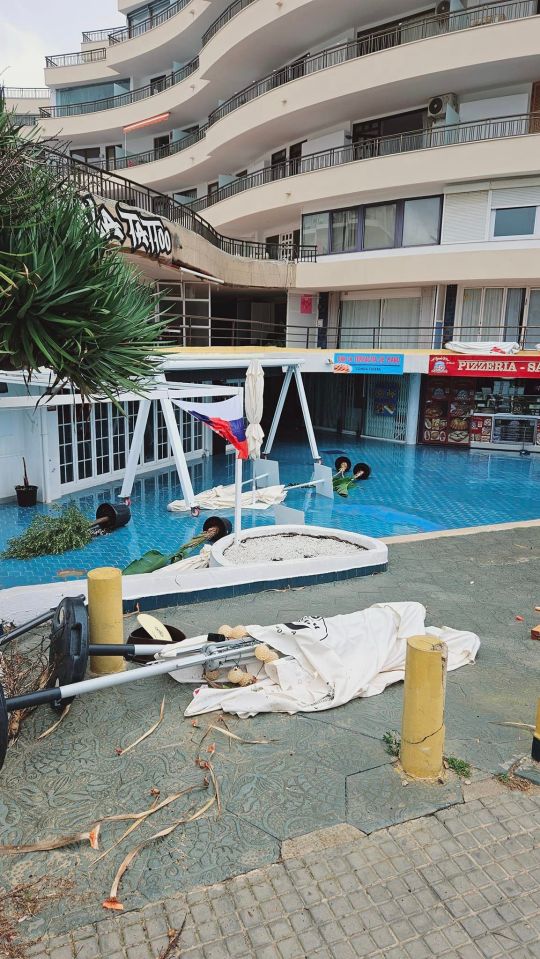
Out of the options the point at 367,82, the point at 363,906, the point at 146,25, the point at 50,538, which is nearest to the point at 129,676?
the point at 363,906

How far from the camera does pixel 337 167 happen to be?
85.6 ft

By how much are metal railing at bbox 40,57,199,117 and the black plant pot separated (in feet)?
96.6

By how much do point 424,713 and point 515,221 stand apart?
23.6m

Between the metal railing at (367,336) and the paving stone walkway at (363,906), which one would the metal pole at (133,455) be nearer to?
the metal railing at (367,336)

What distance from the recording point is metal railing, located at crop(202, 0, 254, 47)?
96.9 feet

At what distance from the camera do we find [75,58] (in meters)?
45.2

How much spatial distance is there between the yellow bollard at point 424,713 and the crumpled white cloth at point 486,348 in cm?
1987

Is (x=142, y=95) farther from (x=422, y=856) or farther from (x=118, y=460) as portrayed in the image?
(x=422, y=856)

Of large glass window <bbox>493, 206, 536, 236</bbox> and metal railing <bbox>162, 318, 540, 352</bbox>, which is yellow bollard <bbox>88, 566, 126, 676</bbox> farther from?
large glass window <bbox>493, 206, 536, 236</bbox>

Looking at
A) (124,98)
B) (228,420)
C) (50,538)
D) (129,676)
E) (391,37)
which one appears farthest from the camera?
(124,98)

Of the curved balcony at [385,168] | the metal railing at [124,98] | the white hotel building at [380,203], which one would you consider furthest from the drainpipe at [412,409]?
the metal railing at [124,98]

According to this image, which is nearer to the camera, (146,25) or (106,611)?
(106,611)

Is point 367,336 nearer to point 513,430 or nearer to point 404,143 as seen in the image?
point 513,430

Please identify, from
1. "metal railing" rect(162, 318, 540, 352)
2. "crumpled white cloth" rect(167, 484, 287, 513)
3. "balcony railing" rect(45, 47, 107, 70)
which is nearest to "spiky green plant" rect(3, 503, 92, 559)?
"crumpled white cloth" rect(167, 484, 287, 513)
